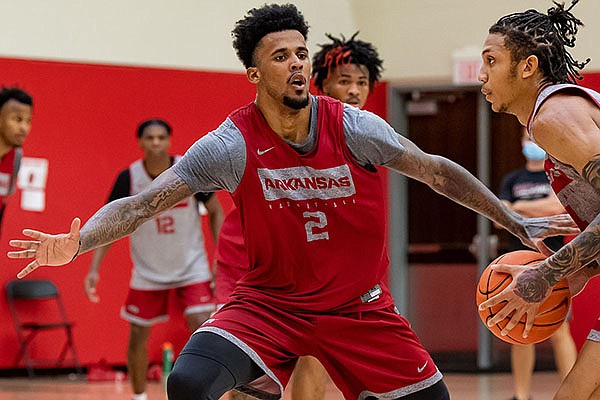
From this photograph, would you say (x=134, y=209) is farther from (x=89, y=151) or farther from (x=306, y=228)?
(x=89, y=151)

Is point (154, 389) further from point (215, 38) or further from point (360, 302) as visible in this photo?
point (360, 302)

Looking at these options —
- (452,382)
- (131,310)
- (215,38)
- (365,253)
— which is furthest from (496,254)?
(365,253)

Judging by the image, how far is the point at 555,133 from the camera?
3537mm

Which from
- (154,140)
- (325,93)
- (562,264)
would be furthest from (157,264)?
(562,264)

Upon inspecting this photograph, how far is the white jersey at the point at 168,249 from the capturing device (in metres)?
7.60

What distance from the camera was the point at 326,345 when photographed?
13.4 feet

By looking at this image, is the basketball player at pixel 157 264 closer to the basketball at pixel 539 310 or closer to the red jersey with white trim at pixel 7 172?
the red jersey with white trim at pixel 7 172

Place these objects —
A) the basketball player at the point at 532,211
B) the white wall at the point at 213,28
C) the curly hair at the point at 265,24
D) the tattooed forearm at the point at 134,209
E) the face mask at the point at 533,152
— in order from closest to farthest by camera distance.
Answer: the tattooed forearm at the point at 134,209 → the curly hair at the point at 265,24 → the basketball player at the point at 532,211 → the face mask at the point at 533,152 → the white wall at the point at 213,28

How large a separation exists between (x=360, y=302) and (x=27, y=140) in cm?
637

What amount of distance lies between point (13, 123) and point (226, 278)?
2999mm

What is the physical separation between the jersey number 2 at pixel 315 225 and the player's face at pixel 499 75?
2.61 feet

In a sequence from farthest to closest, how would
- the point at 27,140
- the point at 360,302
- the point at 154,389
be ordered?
1. the point at 27,140
2. the point at 154,389
3. the point at 360,302

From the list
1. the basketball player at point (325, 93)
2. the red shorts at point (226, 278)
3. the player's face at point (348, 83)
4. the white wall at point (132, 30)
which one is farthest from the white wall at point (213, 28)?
the red shorts at point (226, 278)

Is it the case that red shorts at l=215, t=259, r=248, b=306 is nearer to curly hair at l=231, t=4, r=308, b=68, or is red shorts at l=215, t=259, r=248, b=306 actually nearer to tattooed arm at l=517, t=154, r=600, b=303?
curly hair at l=231, t=4, r=308, b=68
